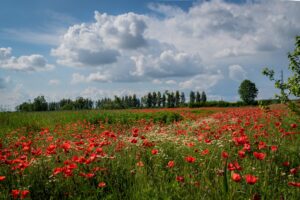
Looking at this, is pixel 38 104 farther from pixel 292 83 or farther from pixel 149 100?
pixel 292 83

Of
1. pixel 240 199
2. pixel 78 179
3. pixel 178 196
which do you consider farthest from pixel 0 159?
pixel 240 199

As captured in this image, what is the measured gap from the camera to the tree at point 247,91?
61.4 meters

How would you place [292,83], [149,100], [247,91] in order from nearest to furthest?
[292,83] < [247,91] < [149,100]

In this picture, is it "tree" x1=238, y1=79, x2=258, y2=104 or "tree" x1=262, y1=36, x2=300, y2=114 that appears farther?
"tree" x1=238, y1=79, x2=258, y2=104

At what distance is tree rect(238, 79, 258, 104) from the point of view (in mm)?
61428

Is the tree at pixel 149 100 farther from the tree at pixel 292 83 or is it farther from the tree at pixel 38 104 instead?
the tree at pixel 292 83

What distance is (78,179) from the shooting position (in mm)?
4406

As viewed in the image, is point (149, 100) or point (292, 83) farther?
point (149, 100)

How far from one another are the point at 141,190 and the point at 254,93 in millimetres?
62423

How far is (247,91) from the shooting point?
61.8m

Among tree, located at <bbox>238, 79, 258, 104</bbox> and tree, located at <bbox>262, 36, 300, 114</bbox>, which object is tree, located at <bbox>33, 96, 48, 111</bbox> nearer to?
tree, located at <bbox>238, 79, 258, 104</bbox>

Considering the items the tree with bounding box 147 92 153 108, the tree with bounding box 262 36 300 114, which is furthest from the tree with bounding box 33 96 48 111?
the tree with bounding box 262 36 300 114

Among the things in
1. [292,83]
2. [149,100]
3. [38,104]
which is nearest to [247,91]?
[149,100]

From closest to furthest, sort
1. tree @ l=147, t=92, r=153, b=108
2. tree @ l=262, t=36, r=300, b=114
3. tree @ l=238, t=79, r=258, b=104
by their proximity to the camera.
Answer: tree @ l=262, t=36, r=300, b=114 < tree @ l=238, t=79, r=258, b=104 < tree @ l=147, t=92, r=153, b=108
